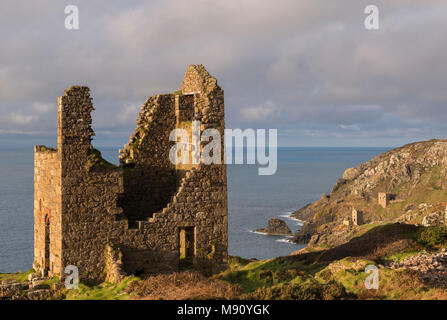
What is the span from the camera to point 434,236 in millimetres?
27078

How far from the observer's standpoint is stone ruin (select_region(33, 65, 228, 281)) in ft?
62.4

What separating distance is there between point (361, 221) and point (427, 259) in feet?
341

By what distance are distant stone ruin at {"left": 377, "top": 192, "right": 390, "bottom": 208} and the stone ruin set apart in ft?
421

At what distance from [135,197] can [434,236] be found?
15768 mm

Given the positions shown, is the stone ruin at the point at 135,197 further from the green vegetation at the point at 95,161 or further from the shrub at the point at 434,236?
the shrub at the point at 434,236

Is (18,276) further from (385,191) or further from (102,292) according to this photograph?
(385,191)

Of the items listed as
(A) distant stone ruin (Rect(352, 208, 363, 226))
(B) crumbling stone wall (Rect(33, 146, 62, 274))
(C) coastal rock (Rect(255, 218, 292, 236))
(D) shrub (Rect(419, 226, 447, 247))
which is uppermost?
(B) crumbling stone wall (Rect(33, 146, 62, 274))

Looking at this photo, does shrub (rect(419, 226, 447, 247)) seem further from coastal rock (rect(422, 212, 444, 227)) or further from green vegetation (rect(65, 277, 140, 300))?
green vegetation (rect(65, 277, 140, 300))

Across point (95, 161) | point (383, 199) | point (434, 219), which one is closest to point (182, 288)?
point (95, 161)

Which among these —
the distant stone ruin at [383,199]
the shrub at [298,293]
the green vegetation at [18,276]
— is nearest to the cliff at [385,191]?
the distant stone ruin at [383,199]

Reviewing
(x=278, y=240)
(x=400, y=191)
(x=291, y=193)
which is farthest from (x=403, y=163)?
(x=278, y=240)

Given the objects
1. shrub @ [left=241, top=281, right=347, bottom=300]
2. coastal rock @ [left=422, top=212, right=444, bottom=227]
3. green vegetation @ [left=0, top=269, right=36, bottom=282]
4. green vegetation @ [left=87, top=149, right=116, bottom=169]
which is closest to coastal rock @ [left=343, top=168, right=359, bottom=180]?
coastal rock @ [left=422, top=212, right=444, bottom=227]

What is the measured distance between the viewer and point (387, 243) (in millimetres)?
A: 27953

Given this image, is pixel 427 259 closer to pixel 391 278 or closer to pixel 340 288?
pixel 391 278
